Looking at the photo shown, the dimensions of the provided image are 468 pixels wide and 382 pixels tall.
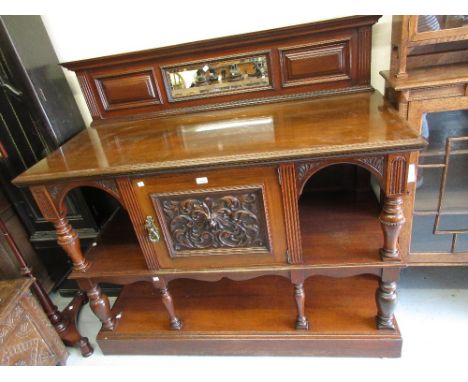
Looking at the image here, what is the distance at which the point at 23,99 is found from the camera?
1.46m

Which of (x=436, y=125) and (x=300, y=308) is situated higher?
(x=436, y=125)

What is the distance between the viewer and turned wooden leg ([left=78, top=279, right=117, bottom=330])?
56.3 inches

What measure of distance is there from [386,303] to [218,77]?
1154mm

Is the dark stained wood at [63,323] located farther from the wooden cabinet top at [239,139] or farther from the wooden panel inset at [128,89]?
the wooden panel inset at [128,89]

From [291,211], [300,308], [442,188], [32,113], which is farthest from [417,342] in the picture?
[32,113]

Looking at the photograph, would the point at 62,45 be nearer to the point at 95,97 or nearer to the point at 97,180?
the point at 95,97

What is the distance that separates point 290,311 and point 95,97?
4.42 feet

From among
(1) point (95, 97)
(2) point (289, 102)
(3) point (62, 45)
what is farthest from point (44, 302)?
(2) point (289, 102)

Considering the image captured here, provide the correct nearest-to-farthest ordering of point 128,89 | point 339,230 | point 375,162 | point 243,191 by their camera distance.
Answer: point 375,162, point 243,191, point 339,230, point 128,89

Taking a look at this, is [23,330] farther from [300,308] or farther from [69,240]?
[300,308]

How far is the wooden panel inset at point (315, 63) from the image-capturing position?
4.42 ft

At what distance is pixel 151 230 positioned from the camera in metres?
1.19

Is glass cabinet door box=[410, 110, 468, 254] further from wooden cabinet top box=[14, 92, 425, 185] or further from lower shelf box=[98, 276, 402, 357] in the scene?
lower shelf box=[98, 276, 402, 357]

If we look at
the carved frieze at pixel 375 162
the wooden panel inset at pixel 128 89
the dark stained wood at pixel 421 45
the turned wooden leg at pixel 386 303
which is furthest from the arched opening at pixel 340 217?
the wooden panel inset at pixel 128 89
